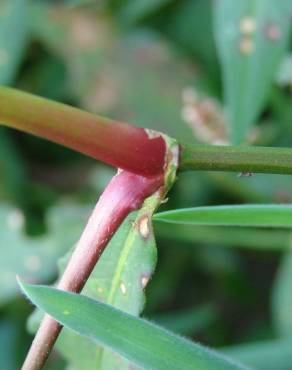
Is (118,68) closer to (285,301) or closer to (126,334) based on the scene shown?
(285,301)

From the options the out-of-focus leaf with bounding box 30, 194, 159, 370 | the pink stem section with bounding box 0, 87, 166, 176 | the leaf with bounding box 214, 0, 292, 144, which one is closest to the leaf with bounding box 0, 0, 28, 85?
the leaf with bounding box 214, 0, 292, 144

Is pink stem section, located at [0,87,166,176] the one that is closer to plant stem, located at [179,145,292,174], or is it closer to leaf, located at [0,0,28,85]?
plant stem, located at [179,145,292,174]

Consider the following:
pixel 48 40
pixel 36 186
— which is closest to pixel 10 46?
pixel 48 40

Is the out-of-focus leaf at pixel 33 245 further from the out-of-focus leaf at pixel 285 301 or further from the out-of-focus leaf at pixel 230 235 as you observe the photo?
Result: the out-of-focus leaf at pixel 285 301

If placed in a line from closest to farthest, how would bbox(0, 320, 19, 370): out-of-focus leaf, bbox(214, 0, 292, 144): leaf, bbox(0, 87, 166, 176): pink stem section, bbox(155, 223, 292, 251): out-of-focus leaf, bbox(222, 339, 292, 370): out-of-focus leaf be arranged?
bbox(0, 87, 166, 176): pink stem section → bbox(214, 0, 292, 144): leaf → bbox(222, 339, 292, 370): out-of-focus leaf → bbox(155, 223, 292, 251): out-of-focus leaf → bbox(0, 320, 19, 370): out-of-focus leaf

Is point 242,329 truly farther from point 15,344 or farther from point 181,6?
point 181,6

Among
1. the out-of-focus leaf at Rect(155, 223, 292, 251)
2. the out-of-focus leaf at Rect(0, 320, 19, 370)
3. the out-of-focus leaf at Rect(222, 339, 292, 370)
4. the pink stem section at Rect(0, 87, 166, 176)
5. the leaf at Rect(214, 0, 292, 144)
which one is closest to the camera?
the pink stem section at Rect(0, 87, 166, 176)

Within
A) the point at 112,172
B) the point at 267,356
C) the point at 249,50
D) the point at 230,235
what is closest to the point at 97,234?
the point at 249,50
